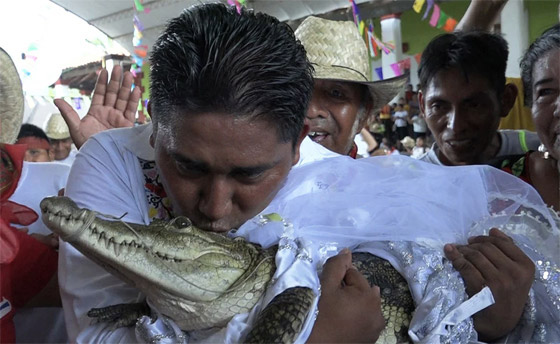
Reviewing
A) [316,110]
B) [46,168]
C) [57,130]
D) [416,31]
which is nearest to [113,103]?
[46,168]

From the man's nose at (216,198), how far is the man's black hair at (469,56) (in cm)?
160

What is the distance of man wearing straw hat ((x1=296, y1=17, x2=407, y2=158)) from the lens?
2.20m

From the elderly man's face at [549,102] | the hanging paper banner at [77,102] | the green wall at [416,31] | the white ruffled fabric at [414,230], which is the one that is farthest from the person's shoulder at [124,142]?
the green wall at [416,31]

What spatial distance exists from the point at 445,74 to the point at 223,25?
4.89 feet

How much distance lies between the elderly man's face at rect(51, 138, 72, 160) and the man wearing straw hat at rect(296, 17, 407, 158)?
15.1ft

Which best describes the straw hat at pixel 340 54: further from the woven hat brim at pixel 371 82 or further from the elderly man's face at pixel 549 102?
the elderly man's face at pixel 549 102

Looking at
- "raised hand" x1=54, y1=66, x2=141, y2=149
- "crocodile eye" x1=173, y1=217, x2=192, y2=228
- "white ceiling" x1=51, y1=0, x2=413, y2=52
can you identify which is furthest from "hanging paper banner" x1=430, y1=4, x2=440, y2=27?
"crocodile eye" x1=173, y1=217, x2=192, y2=228

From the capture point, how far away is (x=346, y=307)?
110 cm

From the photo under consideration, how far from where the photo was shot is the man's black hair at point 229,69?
1210 millimetres

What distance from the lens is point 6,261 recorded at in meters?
1.35

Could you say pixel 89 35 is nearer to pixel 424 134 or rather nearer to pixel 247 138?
pixel 424 134

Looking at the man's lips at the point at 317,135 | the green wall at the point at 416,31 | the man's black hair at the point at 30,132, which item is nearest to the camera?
the man's lips at the point at 317,135

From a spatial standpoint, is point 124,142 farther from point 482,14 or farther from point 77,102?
point 77,102

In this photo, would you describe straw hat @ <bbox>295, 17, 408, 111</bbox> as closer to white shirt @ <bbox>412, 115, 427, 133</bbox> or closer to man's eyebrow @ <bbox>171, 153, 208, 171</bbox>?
man's eyebrow @ <bbox>171, 153, 208, 171</bbox>
